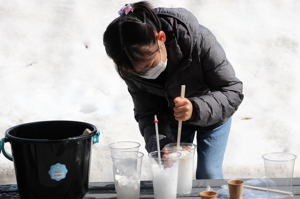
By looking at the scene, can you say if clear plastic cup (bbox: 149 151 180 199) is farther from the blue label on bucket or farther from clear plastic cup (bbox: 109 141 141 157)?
the blue label on bucket

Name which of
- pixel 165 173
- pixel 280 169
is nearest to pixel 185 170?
pixel 165 173

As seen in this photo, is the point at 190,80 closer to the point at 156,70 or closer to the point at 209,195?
the point at 156,70

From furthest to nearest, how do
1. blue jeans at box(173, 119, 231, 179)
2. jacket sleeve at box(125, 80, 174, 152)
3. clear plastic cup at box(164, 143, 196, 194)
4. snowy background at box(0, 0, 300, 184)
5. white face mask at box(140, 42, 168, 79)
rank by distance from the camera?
snowy background at box(0, 0, 300, 184), blue jeans at box(173, 119, 231, 179), jacket sleeve at box(125, 80, 174, 152), white face mask at box(140, 42, 168, 79), clear plastic cup at box(164, 143, 196, 194)

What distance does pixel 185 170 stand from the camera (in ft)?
6.38

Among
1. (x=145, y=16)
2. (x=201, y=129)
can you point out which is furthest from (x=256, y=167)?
(x=145, y=16)

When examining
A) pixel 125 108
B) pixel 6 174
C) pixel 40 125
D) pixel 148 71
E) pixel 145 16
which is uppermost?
pixel 145 16

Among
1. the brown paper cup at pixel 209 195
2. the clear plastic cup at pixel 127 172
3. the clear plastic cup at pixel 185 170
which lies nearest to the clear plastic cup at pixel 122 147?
the clear plastic cup at pixel 127 172

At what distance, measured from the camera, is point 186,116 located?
6.52ft

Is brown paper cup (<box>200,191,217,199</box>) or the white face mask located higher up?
the white face mask

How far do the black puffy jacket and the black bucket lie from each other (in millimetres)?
570

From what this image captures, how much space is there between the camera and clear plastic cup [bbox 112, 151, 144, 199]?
185cm

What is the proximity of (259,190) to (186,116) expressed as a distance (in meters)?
0.42

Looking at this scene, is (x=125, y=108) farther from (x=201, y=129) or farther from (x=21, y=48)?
(x=201, y=129)

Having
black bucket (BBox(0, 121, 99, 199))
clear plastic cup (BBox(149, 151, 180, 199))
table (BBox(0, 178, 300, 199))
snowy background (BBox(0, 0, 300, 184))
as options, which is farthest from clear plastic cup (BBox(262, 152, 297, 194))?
snowy background (BBox(0, 0, 300, 184))
